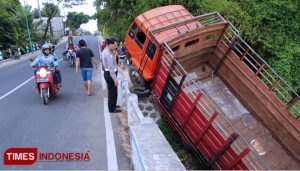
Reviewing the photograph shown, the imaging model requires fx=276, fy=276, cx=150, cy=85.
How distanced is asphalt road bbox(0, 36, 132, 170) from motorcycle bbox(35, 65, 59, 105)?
28 centimetres

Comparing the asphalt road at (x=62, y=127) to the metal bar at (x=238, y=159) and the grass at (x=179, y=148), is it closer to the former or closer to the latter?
the grass at (x=179, y=148)

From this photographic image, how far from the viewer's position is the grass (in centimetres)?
736

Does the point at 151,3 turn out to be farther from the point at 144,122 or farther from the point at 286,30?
the point at 144,122

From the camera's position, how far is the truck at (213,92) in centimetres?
615

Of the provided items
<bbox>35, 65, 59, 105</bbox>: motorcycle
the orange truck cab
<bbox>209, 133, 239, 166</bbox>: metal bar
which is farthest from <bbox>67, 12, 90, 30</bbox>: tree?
<bbox>209, 133, 239, 166</bbox>: metal bar

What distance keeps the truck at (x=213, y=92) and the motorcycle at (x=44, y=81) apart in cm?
268

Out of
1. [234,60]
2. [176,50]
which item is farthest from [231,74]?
[176,50]

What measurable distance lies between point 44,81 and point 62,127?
1938mm

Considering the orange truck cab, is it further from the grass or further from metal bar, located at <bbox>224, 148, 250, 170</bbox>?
metal bar, located at <bbox>224, 148, 250, 170</bbox>

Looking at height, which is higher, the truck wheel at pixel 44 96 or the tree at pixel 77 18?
the truck wheel at pixel 44 96

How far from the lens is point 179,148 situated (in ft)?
26.2

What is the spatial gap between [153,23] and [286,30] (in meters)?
6.65

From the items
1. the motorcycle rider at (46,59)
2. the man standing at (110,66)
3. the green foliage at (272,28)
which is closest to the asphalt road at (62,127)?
the man standing at (110,66)

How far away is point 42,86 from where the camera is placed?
7230 mm
